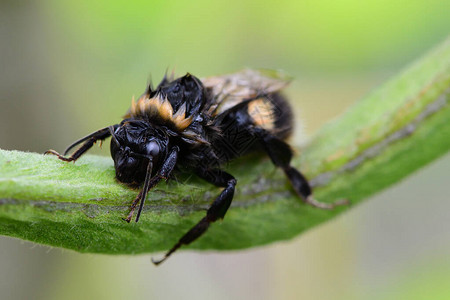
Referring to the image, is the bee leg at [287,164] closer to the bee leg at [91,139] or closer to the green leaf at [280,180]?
the green leaf at [280,180]

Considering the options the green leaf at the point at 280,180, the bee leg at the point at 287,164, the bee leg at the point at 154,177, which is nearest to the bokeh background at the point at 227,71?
the bee leg at the point at 287,164

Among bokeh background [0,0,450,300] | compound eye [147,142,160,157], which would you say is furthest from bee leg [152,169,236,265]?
bokeh background [0,0,450,300]

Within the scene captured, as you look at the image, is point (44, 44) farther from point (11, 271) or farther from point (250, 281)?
point (250, 281)

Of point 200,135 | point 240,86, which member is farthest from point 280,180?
point 240,86

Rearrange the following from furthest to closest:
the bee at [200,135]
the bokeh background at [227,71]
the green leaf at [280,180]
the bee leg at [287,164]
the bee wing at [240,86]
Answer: the bokeh background at [227,71]
the bee wing at [240,86]
the bee leg at [287,164]
the bee at [200,135]
the green leaf at [280,180]

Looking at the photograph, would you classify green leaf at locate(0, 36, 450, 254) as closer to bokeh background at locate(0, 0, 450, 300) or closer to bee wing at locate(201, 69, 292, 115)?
bee wing at locate(201, 69, 292, 115)
